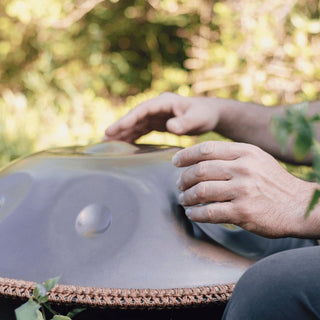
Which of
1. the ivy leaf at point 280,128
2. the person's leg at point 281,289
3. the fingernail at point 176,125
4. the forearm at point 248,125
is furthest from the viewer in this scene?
the forearm at point 248,125

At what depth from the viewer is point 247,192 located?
0.97m

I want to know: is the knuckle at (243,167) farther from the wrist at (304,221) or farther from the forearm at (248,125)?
the forearm at (248,125)

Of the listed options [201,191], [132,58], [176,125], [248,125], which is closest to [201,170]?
[201,191]

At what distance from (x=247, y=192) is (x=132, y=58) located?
3.52 meters

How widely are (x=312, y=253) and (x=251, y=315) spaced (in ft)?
0.38

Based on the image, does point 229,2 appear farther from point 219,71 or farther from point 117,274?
point 117,274

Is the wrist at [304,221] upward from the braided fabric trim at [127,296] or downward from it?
upward

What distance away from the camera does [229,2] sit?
138 inches

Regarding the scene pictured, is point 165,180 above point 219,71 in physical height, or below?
above

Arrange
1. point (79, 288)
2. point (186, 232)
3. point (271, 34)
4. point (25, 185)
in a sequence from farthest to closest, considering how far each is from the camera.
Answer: point (271, 34), point (25, 185), point (186, 232), point (79, 288)

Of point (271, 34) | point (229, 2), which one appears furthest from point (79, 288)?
point (229, 2)

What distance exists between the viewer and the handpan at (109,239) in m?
0.95

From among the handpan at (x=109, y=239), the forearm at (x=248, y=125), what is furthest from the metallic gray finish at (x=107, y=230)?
the forearm at (x=248, y=125)

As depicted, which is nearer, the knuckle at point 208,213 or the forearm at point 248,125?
the knuckle at point 208,213
